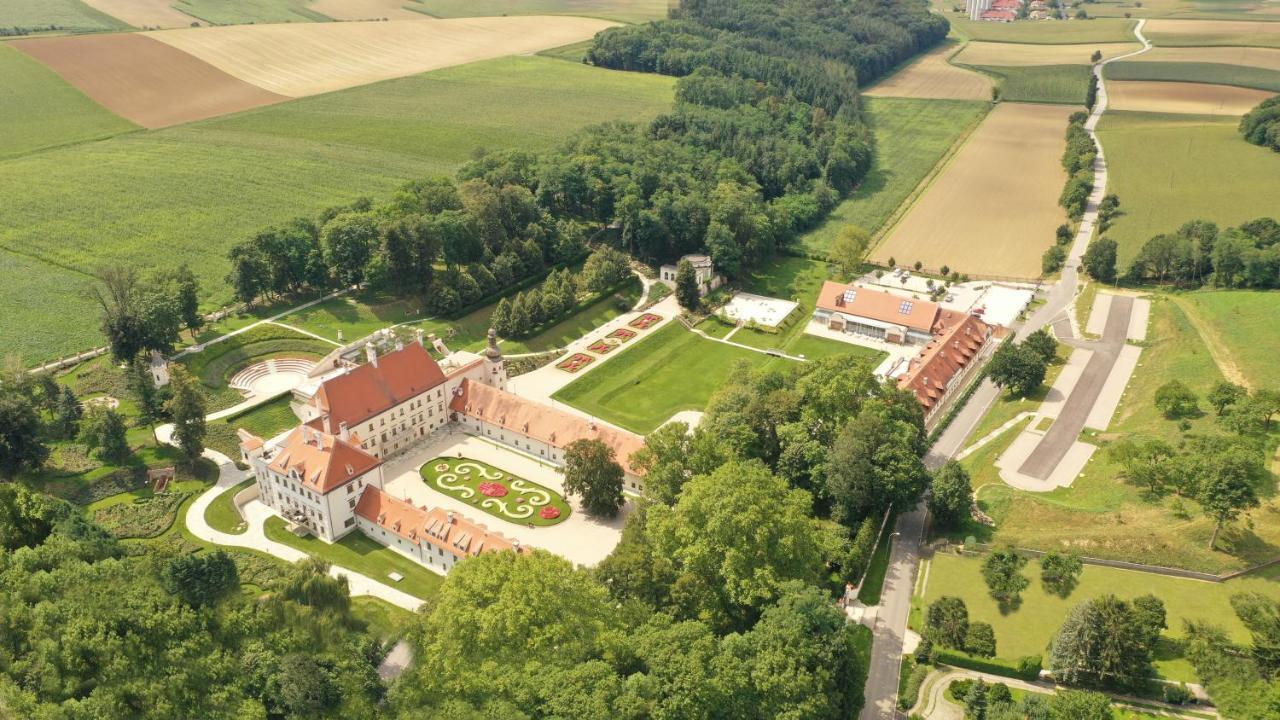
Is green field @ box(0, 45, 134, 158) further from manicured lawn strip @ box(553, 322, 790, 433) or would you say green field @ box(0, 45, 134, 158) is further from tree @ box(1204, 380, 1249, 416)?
tree @ box(1204, 380, 1249, 416)

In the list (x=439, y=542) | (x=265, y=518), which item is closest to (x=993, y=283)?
(x=439, y=542)

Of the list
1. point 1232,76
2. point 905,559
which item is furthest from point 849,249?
point 1232,76

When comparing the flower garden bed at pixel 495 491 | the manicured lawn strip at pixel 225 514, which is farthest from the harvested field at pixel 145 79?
the flower garden bed at pixel 495 491

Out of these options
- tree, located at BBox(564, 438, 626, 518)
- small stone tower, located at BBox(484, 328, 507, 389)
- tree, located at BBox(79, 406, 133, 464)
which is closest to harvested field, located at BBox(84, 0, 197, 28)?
tree, located at BBox(79, 406, 133, 464)

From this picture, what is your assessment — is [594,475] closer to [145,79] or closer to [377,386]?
[377,386]

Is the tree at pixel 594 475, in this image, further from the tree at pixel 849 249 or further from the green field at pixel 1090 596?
the tree at pixel 849 249

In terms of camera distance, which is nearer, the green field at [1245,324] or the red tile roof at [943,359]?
the green field at [1245,324]
